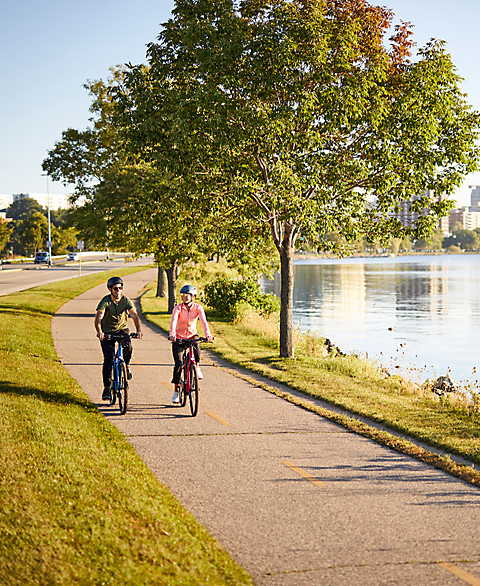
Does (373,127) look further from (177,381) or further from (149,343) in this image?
(149,343)

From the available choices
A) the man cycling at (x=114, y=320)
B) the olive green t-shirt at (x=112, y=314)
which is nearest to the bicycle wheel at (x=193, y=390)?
the man cycling at (x=114, y=320)

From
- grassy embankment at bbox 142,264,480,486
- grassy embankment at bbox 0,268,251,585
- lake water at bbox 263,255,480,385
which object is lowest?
lake water at bbox 263,255,480,385

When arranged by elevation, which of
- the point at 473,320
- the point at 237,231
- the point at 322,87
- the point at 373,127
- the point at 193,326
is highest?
the point at 322,87

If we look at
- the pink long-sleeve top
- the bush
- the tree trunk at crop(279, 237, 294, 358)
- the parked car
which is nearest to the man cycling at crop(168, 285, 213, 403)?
the pink long-sleeve top

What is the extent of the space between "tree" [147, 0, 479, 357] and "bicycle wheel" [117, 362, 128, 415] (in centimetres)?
523

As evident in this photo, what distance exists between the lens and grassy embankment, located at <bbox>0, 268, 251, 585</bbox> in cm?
455

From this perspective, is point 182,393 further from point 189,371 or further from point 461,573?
point 461,573

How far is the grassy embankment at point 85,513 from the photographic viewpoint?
4.55 meters

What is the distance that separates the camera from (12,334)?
56.9 feet

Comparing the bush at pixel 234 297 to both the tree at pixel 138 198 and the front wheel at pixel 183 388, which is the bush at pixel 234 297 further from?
the front wheel at pixel 183 388

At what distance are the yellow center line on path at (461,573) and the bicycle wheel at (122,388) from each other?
5733 mm

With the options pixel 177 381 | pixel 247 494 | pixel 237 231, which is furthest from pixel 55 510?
pixel 237 231

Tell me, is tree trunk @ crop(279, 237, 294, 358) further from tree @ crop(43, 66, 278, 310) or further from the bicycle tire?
the bicycle tire

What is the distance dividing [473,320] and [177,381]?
2882 cm
